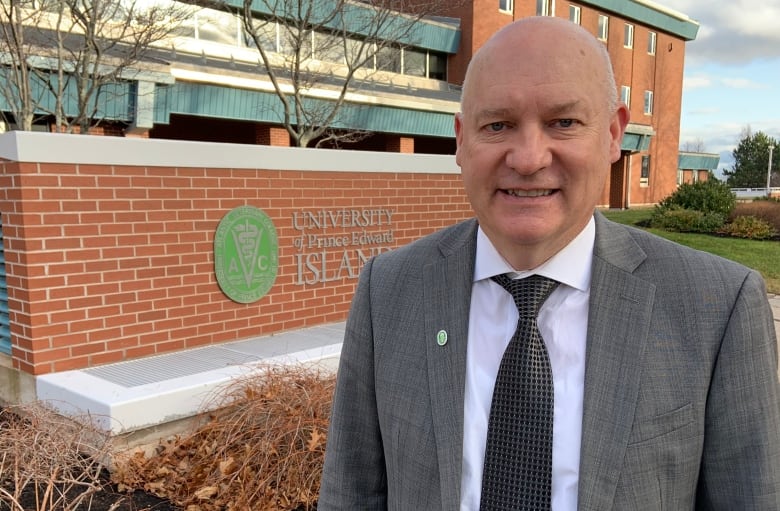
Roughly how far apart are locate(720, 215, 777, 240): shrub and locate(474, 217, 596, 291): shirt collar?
18.8 m

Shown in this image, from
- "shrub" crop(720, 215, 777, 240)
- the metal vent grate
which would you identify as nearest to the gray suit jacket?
the metal vent grate

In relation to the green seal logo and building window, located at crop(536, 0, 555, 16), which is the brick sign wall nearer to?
the green seal logo

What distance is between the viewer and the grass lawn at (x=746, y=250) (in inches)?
508

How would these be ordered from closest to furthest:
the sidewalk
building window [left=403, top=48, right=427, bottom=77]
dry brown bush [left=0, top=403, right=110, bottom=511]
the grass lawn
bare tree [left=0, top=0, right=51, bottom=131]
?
dry brown bush [left=0, top=403, right=110, bottom=511], bare tree [left=0, top=0, right=51, bottom=131], the sidewalk, the grass lawn, building window [left=403, top=48, right=427, bottom=77]

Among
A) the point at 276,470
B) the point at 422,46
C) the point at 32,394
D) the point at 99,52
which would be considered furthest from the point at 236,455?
the point at 422,46

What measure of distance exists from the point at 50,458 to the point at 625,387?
332 cm

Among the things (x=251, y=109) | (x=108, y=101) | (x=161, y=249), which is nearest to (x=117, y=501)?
(x=161, y=249)

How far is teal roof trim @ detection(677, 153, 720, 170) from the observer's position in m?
42.8

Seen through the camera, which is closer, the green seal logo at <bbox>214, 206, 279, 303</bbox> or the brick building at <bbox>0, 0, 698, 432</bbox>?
the brick building at <bbox>0, 0, 698, 432</bbox>

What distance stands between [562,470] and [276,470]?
2645 mm

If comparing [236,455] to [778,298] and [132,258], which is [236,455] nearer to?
[132,258]

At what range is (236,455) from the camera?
12.8ft

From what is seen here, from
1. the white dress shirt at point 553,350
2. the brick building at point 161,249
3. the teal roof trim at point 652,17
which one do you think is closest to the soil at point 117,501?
the brick building at point 161,249

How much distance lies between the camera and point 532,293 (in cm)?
143
